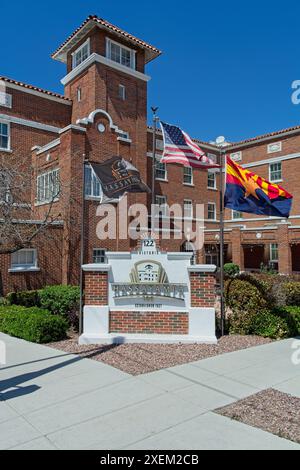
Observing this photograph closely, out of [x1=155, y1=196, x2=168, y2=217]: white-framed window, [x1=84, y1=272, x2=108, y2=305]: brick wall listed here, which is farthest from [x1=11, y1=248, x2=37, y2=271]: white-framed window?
[x1=155, y1=196, x2=168, y2=217]: white-framed window

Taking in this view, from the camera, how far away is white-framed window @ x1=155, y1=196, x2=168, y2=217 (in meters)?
27.5

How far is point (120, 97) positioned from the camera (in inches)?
915

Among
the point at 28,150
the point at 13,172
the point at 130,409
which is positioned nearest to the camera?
the point at 130,409

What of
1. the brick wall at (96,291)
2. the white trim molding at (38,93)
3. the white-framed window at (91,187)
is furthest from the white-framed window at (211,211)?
the brick wall at (96,291)

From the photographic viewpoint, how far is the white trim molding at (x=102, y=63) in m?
21.9

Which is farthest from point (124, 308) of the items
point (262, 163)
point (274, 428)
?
point (262, 163)

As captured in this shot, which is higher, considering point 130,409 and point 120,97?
point 120,97

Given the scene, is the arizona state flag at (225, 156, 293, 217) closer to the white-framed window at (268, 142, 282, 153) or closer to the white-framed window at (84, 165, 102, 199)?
the white-framed window at (84, 165, 102, 199)

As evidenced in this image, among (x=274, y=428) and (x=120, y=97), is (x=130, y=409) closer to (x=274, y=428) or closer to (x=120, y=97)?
(x=274, y=428)

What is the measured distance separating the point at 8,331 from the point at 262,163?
2612cm

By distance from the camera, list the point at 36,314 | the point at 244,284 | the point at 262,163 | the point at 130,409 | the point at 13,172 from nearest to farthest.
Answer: the point at 130,409
the point at 36,314
the point at 244,284
the point at 13,172
the point at 262,163

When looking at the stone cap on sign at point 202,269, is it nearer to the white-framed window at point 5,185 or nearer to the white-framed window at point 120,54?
the white-framed window at point 5,185

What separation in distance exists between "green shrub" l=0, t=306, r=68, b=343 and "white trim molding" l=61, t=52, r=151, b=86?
17040mm

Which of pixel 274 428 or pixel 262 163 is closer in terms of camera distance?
pixel 274 428
